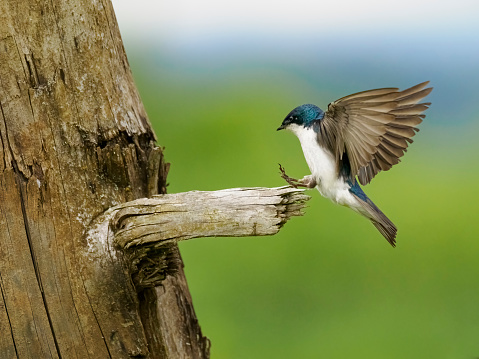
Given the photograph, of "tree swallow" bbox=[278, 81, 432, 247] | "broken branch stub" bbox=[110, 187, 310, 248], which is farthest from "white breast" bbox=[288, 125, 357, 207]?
"broken branch stub" bbox=[110, 187, 310, 248]

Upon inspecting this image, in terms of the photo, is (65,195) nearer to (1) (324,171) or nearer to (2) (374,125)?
(1) (324,171)

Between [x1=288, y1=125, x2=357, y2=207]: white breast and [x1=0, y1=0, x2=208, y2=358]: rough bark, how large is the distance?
2.02 ft

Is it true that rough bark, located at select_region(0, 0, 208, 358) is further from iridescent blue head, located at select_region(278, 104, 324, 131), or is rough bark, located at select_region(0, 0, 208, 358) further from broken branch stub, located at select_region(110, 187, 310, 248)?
iridescent blue head, located at select_region(278, 104, 324, 131)

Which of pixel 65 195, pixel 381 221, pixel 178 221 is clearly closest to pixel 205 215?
pixel 178 221

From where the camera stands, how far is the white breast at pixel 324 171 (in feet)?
7.22

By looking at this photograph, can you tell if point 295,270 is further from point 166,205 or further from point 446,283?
point 166,205

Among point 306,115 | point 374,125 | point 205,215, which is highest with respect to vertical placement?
point 306,115

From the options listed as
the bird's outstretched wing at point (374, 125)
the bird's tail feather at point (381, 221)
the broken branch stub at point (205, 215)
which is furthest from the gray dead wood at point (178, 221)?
the bird's tail feather at point (381, 221)

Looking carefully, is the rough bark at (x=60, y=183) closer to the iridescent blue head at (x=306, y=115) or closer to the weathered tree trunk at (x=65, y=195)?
the weathered tree trunk at (x=65, y=195)

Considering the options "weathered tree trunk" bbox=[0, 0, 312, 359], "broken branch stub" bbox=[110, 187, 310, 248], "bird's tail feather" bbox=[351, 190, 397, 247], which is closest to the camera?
"broken branch stub" bbox=[110, 187, 310, 248]

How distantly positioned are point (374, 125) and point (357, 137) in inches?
2.9

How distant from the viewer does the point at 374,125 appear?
78.2 inches

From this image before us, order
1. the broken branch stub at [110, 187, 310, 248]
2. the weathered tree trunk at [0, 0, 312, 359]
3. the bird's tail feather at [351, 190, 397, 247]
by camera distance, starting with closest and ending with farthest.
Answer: the broken branch stub at [110, 187, 310, 248]
the weathered tree trunk at [0, 0, 312, 359]
the bird's tail feather at [351, 190, 397, 247]

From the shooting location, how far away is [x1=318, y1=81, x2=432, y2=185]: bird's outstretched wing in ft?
6.25
